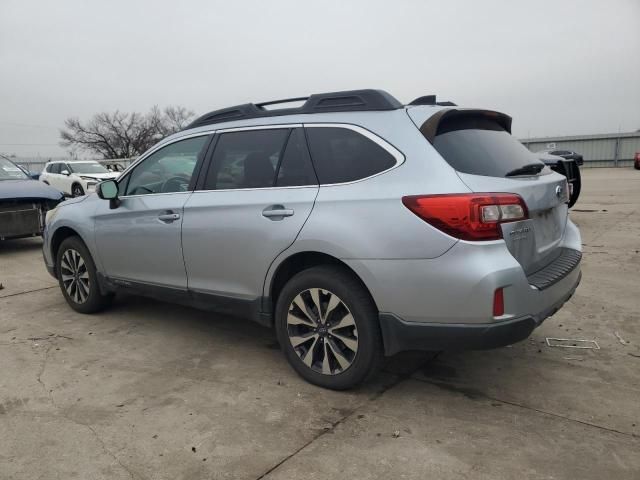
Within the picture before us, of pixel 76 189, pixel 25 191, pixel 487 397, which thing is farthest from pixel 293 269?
pixel 76 189

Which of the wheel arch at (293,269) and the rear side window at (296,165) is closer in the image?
the wheel arch at (293,269)

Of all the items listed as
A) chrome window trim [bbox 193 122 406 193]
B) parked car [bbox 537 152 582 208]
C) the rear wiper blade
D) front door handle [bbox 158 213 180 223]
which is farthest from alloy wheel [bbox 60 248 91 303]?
parked car [bbox 537 152 582 208]

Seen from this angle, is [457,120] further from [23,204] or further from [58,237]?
[23,204]

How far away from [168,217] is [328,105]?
1.53 m

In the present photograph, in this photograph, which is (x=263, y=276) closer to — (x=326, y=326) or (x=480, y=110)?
(x=326, y=326)

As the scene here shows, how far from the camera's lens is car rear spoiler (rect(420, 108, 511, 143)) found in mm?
2972

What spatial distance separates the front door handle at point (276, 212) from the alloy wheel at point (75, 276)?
95.1 inches

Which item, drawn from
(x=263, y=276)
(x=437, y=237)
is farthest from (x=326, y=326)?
(x=437, y=237)

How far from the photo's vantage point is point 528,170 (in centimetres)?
319

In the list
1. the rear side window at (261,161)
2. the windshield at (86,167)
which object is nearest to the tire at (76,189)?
the windshield at (86,167)

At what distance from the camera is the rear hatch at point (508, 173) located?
2.81 m

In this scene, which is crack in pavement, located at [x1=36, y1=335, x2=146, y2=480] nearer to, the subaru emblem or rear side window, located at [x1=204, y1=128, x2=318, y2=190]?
rear side window, located at [x1=204, y1=128, x2=318, y2=190]

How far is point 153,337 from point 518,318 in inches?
118

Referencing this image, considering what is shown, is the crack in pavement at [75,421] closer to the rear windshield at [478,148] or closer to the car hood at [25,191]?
the rear windshield at [478,148]
